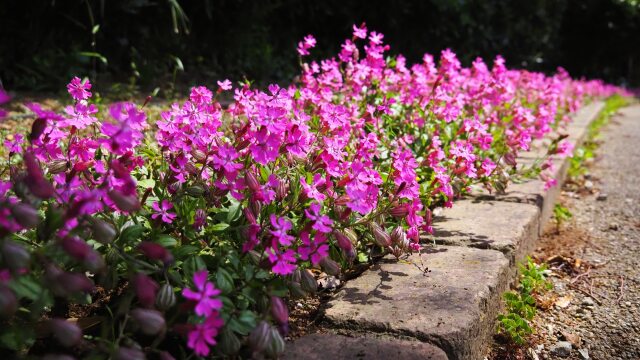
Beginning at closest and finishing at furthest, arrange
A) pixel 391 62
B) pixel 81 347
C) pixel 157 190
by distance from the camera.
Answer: pixel 81 347, pixel 157 190, pixel 391 62

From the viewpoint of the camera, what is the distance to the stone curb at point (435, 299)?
1505mm

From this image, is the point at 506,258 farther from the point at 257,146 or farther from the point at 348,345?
the point at 257,146

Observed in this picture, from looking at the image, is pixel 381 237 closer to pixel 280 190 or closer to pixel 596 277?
pixel 280 190

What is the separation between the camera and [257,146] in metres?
Answer: 1.60

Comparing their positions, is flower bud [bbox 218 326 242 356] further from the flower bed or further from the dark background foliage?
the dark background foliage

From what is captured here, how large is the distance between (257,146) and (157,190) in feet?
1.20

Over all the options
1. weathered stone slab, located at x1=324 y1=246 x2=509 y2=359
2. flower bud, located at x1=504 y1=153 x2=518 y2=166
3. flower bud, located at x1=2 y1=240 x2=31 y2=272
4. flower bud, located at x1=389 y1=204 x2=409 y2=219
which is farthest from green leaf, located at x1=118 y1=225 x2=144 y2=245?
flower bud, located at x1=504 y1=153 x2=518 y2=166

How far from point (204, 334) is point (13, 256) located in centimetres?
38

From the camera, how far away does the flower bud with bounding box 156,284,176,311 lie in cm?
130

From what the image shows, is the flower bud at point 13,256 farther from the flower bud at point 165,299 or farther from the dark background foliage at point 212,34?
the dark background foliage at point 212,34

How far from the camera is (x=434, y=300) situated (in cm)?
174

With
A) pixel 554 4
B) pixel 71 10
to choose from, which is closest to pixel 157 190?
pixel 71 10

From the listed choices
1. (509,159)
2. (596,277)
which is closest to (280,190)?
(509,159)

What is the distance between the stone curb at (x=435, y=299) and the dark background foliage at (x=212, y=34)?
257 centimetres
